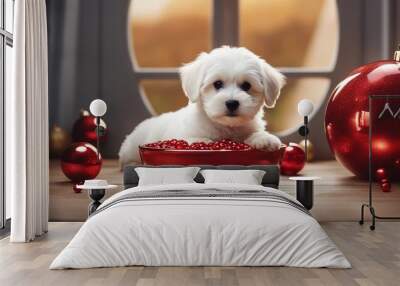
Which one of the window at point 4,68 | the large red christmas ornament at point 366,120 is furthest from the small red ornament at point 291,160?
the window at point 4,68

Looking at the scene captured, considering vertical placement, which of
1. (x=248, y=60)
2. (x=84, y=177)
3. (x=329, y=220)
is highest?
(x=248, y=60)

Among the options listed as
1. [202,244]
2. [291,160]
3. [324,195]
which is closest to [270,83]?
[291,160]

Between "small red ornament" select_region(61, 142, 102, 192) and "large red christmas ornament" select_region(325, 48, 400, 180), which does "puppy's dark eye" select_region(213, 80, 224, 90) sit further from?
"small red ornament" select_region(61, 142, 102, 192)

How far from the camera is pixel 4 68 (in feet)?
17.1

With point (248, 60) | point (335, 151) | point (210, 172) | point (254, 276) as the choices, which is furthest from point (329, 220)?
point (254, 276)

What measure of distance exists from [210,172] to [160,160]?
0.48 meters

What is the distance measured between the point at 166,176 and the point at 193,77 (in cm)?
91

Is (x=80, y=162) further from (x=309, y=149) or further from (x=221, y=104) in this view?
(x=309, y=149)

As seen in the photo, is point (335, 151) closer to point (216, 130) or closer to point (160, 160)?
point (216, 130)

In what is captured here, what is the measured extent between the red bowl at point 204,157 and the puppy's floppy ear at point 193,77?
0.46 metres

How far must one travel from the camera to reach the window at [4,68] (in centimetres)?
513

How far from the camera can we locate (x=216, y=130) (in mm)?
5328

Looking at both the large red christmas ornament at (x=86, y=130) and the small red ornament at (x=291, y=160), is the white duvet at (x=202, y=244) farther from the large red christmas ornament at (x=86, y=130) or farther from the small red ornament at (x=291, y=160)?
the large red christmas ornament at (x=86, y=130)

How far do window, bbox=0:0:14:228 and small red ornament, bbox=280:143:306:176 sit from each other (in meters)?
2.37
